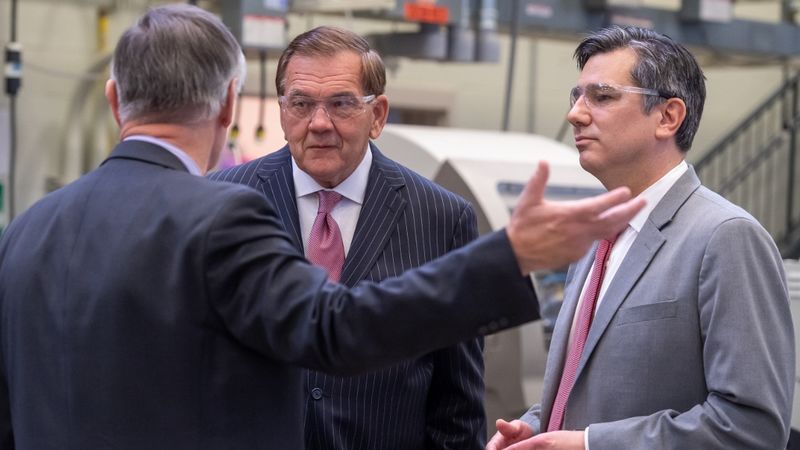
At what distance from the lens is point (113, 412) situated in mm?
1322

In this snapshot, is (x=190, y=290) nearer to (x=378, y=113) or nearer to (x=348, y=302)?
(x=348, y=302)

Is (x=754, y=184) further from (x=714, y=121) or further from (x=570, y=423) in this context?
(x=570, y=423)

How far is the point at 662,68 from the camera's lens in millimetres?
1895

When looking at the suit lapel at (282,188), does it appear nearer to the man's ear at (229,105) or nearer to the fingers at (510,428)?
the fingers at (510,428)

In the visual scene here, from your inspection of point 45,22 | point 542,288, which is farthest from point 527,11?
point 45,22

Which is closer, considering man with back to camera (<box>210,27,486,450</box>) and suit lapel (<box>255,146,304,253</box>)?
man with back to camera (<box>210,27,486,450</box>)

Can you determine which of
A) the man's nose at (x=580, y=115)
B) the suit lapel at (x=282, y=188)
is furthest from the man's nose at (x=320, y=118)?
the man's nose at (x=580, y=115)

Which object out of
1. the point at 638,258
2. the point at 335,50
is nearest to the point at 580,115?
the point at 638,258

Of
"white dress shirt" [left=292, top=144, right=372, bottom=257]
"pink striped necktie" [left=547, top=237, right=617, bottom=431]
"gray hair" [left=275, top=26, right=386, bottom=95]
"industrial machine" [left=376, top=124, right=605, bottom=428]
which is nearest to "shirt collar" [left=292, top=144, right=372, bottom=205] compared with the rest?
"white dress shirt" [left=292, top=144, right=372, bottom=257]

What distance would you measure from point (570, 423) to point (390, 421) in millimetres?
298

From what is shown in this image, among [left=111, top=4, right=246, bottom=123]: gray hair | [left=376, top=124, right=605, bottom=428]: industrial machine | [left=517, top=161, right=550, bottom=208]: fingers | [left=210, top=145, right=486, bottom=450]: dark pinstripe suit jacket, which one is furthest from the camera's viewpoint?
[left=376, top=124, right=605, bottom=428]: industrial machine

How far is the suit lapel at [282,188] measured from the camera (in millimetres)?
2049

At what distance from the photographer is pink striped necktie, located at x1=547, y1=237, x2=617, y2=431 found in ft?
6.15

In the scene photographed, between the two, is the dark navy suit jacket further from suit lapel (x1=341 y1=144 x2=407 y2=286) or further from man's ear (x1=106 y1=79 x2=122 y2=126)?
suit lapel (x1=341 y1=144 x2=407 y2=286)
